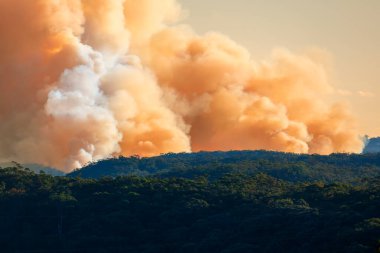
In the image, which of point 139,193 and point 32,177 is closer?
point 139,193

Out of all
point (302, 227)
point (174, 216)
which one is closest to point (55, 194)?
point (174, 216)

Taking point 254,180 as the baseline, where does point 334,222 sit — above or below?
below

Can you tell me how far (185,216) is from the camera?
461ft

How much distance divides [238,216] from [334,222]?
18.3m

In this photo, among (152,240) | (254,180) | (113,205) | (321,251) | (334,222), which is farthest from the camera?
(254,180)

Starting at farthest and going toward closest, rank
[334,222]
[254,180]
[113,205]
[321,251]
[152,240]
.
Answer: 1. [254,180]
2. [113,205]
3. [152,240]
4. [334,222]
5. [321,251]

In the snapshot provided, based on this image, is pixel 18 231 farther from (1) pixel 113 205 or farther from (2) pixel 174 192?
(2) pixel 174 192

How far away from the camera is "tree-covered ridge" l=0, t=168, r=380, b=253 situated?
122125 millimetres

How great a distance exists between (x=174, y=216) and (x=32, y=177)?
119 ft

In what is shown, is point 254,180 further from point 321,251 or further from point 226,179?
point 321,251

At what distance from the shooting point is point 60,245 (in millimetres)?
135250

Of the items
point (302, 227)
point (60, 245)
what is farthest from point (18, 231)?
point (302, 227)

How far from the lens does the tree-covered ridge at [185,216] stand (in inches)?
4808

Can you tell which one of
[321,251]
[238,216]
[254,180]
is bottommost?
[321,251]
